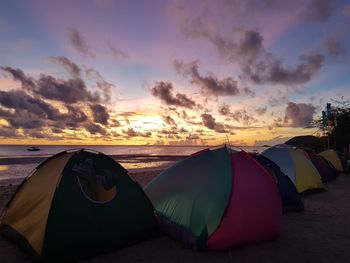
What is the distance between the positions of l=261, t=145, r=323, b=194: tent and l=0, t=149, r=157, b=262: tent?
712cm

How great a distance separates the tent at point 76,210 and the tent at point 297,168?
7118 mm

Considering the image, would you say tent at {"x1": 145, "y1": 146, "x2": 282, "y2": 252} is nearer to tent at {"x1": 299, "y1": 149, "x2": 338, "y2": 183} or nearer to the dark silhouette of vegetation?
tent at {"x1": 299, "y1": 149, "x2": 338, "y2": 183}

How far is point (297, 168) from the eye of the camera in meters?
12.1

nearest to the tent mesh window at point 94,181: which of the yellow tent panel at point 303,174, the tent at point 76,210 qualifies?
the tent at point 76,210

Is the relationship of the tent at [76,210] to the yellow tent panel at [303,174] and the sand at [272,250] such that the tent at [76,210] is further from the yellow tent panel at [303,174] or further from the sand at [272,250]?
the yellow tent panel at [303,174]

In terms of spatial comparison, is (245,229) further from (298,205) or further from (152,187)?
(298,205)

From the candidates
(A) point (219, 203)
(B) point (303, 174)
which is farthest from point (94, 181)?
(B) point (303, 174)

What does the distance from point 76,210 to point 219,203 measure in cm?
284

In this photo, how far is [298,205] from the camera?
9.49 m

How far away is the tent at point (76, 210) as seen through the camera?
5598 mm

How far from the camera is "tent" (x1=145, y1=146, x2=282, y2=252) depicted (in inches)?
242

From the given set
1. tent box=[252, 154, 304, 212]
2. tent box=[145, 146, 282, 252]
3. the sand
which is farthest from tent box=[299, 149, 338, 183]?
tent box=[145, 146, 282, 252]

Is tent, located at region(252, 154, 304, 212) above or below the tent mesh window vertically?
below

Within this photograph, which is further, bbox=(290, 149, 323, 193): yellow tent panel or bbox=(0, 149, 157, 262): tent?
bbox=(290, 149, 323, 193): yellow tent panel
